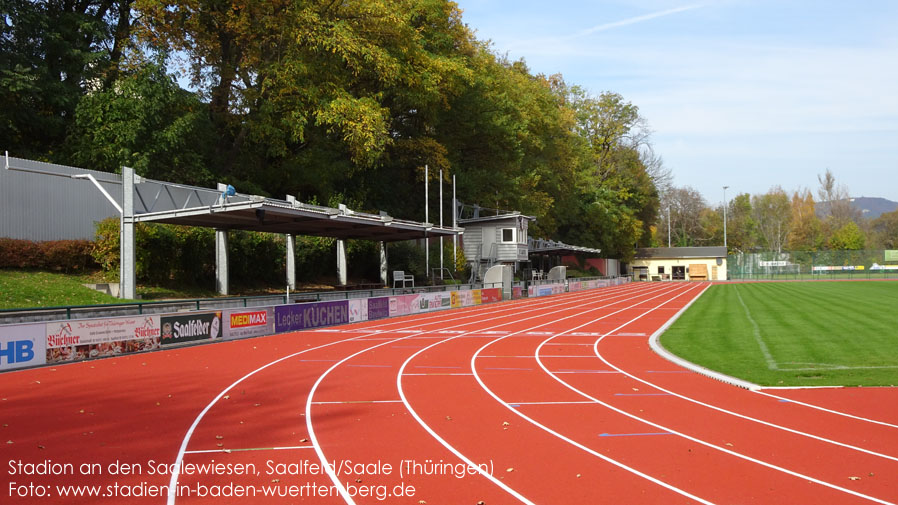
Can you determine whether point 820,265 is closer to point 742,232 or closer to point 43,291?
point 742,232

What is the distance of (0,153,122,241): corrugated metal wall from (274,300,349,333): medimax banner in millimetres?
8168

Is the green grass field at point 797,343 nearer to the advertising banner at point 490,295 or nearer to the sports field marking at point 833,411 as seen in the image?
the sports field marking at point 833,411

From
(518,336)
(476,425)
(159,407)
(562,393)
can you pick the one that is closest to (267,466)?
(476,425)

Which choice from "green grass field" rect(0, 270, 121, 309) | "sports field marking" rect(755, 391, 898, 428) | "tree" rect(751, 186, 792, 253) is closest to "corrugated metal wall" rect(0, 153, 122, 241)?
"green grass field" rect(0, 270, 121, 309)

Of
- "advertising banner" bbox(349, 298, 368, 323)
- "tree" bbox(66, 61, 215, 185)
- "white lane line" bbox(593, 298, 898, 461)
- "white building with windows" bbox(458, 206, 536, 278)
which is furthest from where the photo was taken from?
"white building with windows" bbox(458, 206, 536, 278)

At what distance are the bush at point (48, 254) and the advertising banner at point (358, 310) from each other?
9573mm

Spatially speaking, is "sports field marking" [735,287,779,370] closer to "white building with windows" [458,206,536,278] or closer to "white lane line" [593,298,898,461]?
"white lane line" [593,298,898,461]

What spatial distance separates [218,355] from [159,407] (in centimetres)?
666

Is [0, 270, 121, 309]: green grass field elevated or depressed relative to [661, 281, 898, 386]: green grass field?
elevated

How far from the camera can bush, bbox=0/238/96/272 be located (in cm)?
2092

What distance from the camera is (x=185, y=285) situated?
27.0 metres

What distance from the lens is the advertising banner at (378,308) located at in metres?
27.8

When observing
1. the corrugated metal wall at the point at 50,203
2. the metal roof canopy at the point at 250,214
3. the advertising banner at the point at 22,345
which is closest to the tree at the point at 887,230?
the metal roof canopy at the point at 250,214

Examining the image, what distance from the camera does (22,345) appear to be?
1438cm
